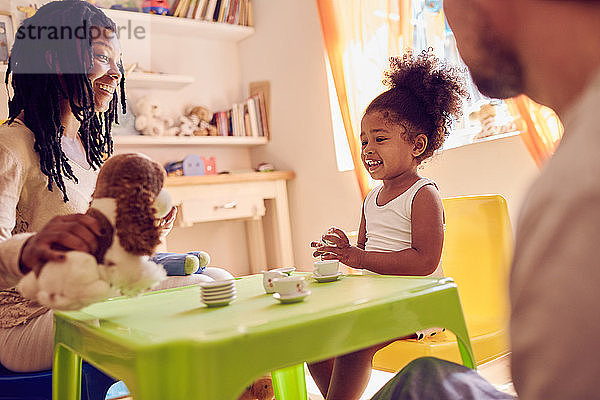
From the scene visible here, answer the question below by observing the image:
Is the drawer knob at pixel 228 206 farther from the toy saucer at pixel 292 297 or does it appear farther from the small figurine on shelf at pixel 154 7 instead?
the toy saucer at pixel 292 297

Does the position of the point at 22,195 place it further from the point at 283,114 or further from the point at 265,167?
the point at 283,114

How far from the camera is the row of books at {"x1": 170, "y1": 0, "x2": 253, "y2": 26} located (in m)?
3.37

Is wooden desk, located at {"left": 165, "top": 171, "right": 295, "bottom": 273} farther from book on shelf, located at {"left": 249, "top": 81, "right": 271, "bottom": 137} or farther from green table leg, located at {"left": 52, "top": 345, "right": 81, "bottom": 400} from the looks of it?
green table leg, located at {"left": 52, "top": 345, "right": 81, "bottom": 400}

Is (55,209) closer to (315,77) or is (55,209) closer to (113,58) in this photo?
(113,58)

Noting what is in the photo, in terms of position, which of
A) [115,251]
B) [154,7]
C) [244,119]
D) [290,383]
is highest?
[154,7]

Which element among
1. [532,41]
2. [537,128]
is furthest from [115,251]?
[537,128]

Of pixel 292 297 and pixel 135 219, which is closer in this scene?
pixel 135 219

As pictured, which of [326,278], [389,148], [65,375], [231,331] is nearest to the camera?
[231,331]

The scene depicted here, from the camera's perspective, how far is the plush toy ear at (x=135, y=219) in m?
0.73

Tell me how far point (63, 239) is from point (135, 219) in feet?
0.33

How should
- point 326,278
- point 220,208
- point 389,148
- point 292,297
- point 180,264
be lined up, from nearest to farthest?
point 292,297 < point 326,278 < point 180,264 < point 389,148 < point 220,208

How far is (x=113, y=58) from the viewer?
135 centimetres

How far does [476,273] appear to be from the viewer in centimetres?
153

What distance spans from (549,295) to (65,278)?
0.60 metres
